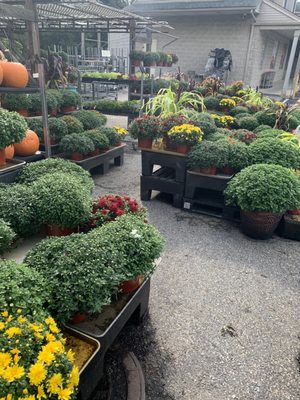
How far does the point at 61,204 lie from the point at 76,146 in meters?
2.61

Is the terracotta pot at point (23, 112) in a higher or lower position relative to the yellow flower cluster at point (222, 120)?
higher

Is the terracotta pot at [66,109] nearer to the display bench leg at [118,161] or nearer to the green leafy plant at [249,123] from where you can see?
the display bench leg at [118,161]

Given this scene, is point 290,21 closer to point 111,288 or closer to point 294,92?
point 294,92

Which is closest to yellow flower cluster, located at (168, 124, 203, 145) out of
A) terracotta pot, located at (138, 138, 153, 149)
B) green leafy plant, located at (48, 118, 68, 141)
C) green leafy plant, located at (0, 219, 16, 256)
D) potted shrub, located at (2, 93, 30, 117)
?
terracotta pot, located at (138, 138, 153, 149)

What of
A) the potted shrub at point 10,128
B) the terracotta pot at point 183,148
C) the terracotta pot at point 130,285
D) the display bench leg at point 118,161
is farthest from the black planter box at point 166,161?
the terracotta pot at point 130,285

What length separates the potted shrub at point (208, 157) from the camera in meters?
4.06

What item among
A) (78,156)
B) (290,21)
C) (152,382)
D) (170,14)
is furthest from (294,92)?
(152,382)

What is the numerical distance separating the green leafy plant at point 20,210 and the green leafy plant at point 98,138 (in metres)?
2.74

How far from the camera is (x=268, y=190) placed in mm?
3430

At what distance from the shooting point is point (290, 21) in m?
14.5

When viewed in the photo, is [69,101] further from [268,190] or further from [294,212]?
[294,212]

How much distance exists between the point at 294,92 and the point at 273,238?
14088 mm

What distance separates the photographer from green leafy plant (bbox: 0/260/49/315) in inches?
56.1

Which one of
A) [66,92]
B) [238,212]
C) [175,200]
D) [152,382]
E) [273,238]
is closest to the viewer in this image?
[152,382]
